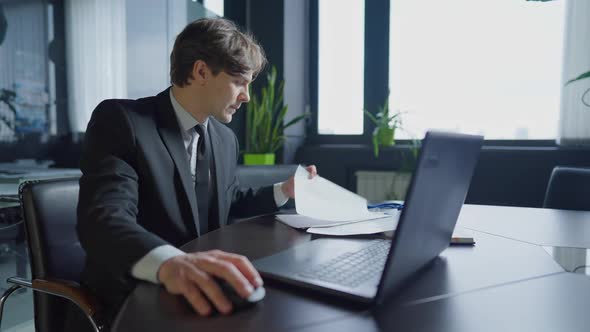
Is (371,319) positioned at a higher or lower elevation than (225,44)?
lower

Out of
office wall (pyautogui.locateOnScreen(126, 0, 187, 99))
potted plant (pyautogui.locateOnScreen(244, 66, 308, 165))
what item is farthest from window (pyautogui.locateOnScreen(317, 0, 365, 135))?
office wall (pyautogui.locateOnScreen(126, 0, 187, 99))

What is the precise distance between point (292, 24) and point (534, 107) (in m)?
2.07

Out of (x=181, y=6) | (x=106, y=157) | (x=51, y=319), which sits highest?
(x=181, y=6)

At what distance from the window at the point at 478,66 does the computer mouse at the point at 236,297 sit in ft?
9.10

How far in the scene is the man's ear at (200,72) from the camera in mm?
1319

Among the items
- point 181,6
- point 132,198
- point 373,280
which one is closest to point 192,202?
point 132,198

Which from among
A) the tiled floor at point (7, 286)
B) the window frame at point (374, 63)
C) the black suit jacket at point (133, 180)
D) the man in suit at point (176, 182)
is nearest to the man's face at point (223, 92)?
the man in suit at point (176, 182)

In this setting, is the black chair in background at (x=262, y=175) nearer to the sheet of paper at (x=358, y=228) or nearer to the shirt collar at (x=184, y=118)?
the shirt collar at (x=184, y=118)

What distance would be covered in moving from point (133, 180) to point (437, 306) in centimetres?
73

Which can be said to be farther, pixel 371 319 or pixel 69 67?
pixel 69 67

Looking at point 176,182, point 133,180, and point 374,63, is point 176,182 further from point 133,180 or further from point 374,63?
point 374,63

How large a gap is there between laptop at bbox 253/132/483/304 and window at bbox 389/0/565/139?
2.47m

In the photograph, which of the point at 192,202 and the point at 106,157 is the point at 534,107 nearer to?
the point at 192,202

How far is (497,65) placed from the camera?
3.31m
